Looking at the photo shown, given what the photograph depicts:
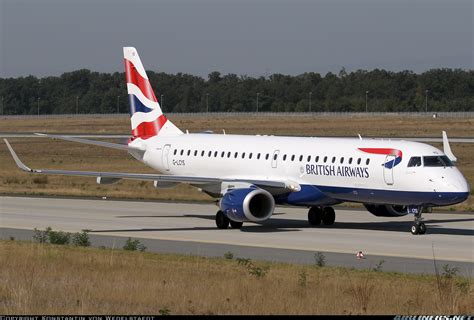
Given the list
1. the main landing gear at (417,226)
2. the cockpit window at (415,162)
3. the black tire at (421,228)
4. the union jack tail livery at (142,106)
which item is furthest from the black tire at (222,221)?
the union jack tail livery at (142,106)

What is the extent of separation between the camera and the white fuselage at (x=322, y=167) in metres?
33.7

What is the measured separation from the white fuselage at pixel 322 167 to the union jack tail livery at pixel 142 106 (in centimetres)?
106

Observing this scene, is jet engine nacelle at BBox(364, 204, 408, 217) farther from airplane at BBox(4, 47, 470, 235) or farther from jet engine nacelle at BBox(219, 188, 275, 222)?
jet engine nacelle at BBox(219, 188, 275, 222)

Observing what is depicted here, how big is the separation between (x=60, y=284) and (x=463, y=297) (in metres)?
7.63

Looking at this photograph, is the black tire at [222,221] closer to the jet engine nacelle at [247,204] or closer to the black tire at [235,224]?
the black tire at [235,224]

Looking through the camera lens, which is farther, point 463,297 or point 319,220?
point 319,220

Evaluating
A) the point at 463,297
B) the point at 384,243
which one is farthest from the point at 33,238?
the point at 463,297

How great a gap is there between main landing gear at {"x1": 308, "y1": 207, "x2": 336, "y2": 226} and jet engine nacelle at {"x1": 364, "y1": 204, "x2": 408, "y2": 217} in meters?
1.38

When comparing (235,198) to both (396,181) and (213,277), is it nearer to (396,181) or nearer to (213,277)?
(396,181)

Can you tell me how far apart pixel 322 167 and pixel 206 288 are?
53.7ft

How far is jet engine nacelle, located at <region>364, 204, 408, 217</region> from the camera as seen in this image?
3756 centimetres

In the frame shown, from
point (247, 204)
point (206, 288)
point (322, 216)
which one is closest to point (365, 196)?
point (322, 216)

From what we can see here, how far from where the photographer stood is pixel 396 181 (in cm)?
3419

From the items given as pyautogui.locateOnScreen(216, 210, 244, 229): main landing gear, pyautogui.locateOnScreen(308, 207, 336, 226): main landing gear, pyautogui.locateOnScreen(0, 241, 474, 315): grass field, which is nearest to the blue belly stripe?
pyautogui.locateOnScreen(308, 207, 336, 226): main landing gear
